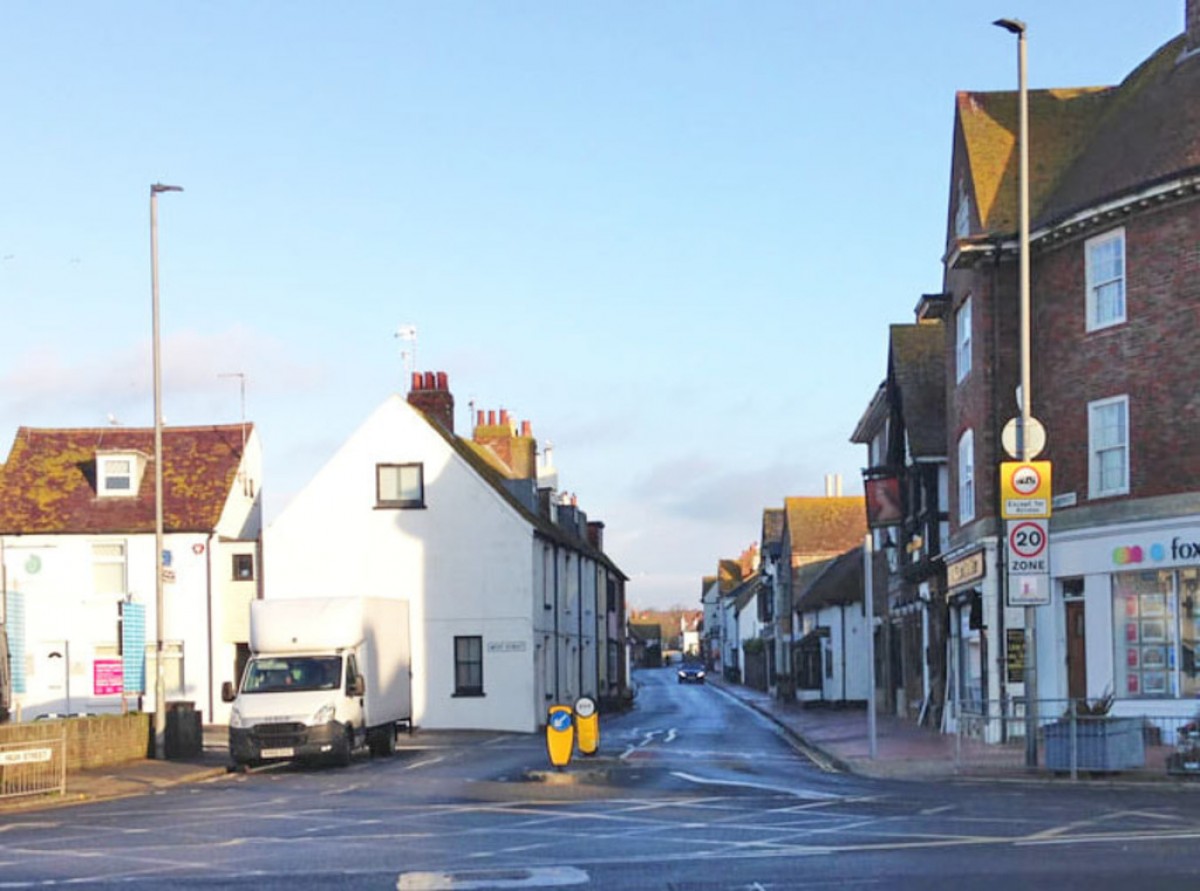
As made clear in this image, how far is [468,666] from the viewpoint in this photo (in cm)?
4344

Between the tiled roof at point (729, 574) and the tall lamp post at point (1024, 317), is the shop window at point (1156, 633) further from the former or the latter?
the tiled roof at point (729, 574)

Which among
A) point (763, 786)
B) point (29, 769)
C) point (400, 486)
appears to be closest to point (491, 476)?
point (400, 486)

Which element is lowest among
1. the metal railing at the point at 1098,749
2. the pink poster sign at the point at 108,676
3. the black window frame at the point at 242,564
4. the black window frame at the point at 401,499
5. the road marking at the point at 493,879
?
the metal railing at the point at 1098,749

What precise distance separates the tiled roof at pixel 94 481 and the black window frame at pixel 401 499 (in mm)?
5083

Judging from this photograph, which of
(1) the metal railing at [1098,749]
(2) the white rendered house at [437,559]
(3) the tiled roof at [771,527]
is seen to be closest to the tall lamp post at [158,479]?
(2) the white rendered house at [437,559]

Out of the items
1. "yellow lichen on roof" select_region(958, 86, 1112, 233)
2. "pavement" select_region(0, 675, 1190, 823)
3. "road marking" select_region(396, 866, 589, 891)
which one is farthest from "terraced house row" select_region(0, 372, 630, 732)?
"road marking" select_region(396, 866, 589, 891)

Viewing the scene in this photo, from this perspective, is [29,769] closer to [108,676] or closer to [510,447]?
[108,676]

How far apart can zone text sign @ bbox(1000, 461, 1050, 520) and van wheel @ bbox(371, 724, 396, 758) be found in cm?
1306

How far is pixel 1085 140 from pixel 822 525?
137 feet

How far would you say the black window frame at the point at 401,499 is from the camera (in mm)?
44312

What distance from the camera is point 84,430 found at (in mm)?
49562

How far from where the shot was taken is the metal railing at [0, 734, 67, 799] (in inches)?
898

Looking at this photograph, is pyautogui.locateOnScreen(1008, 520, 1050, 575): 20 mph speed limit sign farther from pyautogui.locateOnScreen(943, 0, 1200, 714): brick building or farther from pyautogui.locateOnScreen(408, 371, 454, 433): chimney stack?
pyautogui.locateOnScreen(408, 371, 454, 433): chimney stack

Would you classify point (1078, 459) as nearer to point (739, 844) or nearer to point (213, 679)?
point (739, 844)
